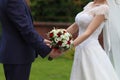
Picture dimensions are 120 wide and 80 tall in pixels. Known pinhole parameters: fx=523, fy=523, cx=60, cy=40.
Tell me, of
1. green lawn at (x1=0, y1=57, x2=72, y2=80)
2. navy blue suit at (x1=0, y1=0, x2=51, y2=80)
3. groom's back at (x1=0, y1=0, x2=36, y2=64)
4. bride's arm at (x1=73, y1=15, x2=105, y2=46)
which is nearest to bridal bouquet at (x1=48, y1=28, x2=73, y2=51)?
bride's arm at (x1=73, y1=15, x2=105, y2=46)

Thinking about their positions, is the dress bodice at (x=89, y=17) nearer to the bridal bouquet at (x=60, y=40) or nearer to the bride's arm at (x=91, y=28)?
the bride's arm at (x=91, y=28)

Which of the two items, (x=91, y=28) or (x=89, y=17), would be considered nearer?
(x=91, y=28)

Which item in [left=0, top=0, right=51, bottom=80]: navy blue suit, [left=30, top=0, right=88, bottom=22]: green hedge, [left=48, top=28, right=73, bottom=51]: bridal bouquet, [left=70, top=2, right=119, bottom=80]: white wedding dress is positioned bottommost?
[left=30, top=0, right=88, bottom=22]: green hedge

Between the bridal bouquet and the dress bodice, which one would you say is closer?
the bridal bouquet

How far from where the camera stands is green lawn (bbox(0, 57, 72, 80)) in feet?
33.8

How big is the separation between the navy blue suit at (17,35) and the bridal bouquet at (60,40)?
13.0 inches

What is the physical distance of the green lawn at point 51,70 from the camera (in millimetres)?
10312

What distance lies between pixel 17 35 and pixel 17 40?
5 cm

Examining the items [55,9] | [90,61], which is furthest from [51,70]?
[55,9]

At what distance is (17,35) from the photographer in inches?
213

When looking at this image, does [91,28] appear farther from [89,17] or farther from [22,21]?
[22,21]

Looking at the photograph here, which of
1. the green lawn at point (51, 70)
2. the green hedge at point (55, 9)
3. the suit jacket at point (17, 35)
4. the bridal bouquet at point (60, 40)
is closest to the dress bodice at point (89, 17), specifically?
the bridal bouquet at point (60, 40)

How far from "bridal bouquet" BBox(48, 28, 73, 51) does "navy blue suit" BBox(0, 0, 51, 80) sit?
1.08 feet

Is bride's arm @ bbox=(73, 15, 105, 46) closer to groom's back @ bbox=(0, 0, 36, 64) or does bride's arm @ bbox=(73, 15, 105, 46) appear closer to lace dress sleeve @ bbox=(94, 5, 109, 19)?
lace dress sleeve @ bbox=(94, 5, 109, 19)
